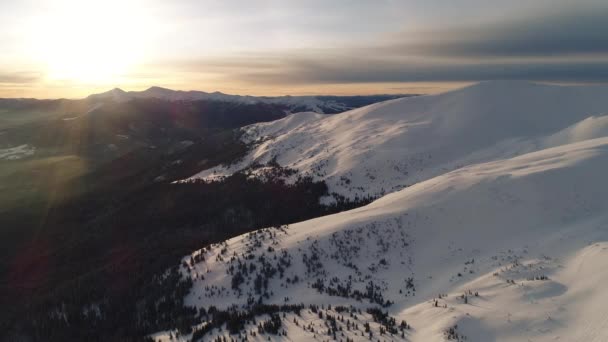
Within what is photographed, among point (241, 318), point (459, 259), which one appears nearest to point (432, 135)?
point (459, 259)

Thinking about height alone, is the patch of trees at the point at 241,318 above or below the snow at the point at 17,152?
→ below

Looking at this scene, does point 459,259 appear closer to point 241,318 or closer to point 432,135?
point 241,318

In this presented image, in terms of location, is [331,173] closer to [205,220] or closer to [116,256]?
[205,220]

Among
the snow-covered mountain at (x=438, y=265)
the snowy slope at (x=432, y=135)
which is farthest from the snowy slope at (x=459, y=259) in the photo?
the snowy slope at (x=432, y=135)

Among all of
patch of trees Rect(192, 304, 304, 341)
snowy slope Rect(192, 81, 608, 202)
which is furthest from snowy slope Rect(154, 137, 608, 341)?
snowy slope Rect(192, 81, 608, 202)

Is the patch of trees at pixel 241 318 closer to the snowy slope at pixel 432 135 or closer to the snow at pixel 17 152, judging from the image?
the snowy slope at pixel 432 135

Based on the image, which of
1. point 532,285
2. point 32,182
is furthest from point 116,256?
point 32,182
